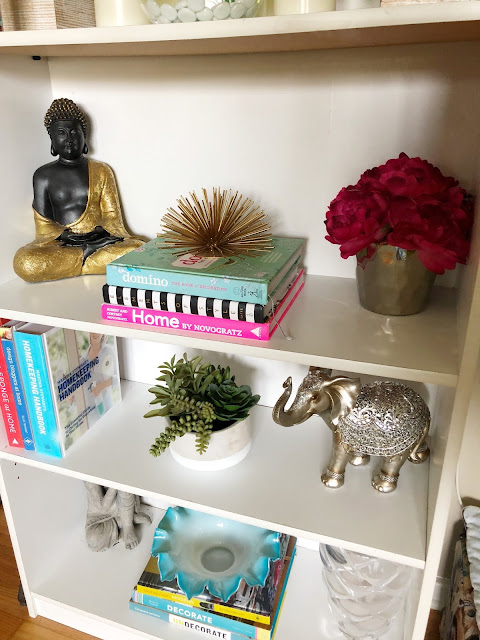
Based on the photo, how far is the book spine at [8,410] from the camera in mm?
1030

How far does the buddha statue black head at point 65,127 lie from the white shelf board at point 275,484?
22.5 inches

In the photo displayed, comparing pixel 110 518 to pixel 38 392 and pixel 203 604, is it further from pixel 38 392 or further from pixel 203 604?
pixel 38 392

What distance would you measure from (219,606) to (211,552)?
12 cm

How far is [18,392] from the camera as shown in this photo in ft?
3.42

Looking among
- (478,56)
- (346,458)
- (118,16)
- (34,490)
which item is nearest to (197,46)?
(118,16)

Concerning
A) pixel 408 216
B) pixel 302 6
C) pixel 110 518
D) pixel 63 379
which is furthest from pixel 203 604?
pixel 302 6

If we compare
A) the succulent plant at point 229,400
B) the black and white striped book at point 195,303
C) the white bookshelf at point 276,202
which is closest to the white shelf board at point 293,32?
the white bookshelf at point 276,202

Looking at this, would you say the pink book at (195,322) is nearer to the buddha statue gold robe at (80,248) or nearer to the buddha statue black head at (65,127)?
the buddha statue gold robe at (80,248)

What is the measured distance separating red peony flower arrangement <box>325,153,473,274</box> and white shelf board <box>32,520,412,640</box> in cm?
83

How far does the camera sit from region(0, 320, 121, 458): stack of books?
3.25ft

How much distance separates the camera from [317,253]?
1.02m

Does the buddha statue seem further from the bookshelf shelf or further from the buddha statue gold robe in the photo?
the bookshelf shelf

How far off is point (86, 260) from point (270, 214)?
366mm

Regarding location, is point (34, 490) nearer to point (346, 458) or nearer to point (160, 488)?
point (160, 488)
